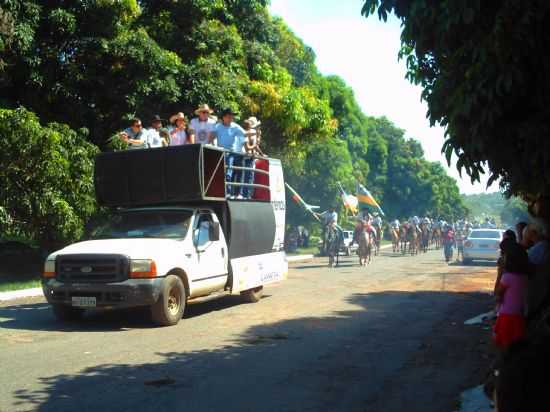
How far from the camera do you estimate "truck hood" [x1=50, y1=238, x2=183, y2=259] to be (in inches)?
414

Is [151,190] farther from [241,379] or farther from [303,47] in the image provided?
[303,47]

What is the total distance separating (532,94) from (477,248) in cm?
2451

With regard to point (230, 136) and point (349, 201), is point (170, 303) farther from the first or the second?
point (349, 201)

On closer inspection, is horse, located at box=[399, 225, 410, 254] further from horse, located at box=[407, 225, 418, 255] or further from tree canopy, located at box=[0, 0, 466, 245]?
tree canopy, located at box=[0, 0, 466, 245]

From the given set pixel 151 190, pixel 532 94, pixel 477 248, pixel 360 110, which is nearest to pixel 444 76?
pixel 532 94

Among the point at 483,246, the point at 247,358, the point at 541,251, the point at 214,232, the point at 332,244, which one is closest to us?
the point at 541,251

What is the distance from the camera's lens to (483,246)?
2955 cm

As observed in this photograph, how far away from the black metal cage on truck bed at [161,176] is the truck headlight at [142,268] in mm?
1846

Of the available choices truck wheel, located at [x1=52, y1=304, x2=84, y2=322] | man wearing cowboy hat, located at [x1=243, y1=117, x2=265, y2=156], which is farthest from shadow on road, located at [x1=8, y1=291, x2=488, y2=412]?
man wearing cowboy hat, located at [x1=243, y1=117, x2=265, y2=156]

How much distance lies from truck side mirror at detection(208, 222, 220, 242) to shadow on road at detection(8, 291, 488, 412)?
2.12m

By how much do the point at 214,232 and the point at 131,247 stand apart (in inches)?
79.3

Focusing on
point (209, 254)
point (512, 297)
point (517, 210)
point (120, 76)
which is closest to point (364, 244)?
point (120, 76)

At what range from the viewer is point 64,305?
1084 cm

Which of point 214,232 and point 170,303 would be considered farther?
point 214,232
